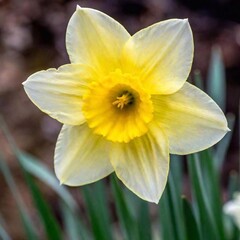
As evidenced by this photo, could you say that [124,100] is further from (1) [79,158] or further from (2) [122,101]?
(1) [79,158]

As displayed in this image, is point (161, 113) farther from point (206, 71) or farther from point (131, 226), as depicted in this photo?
point (206, 71)

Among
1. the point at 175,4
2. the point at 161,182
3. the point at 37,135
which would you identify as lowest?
the point at 37,135

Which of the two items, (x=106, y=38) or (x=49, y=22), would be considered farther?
(x=49, y=22)

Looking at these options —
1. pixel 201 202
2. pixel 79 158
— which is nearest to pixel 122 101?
pixel 79 158

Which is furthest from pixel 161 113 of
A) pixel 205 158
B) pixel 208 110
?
pixel 205 158

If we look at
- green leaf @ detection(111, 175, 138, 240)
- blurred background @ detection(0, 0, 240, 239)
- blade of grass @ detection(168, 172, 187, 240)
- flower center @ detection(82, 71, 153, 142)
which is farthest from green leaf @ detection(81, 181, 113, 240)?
blurred background @ detection(0, 0, 240, 239)

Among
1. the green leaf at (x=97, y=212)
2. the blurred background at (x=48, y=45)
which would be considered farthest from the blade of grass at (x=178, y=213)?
the blurred background at (x=48, y=45)

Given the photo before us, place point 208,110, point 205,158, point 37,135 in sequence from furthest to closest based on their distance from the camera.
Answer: point 37,135 → point 205,158 → point 208,110
